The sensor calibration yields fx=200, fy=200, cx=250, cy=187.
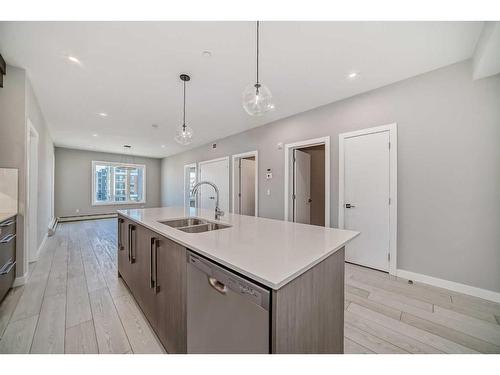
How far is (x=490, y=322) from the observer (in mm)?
1646

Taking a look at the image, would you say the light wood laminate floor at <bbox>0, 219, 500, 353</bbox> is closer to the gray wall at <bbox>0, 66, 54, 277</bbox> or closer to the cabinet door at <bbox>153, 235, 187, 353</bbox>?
the cabinet door at <bbox>153, 235, 187, 353</bbox>

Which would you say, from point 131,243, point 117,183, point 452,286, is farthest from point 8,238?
point 117,183

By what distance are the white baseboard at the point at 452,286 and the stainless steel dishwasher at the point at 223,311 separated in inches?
98.0

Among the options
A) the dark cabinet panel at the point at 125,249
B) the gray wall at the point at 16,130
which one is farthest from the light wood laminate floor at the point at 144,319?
the gray wall at the point at 16,130

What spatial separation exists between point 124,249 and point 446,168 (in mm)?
3678

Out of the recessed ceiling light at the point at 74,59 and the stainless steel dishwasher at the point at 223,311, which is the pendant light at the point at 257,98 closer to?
the stainless steel dishwasher at the point at 223,311

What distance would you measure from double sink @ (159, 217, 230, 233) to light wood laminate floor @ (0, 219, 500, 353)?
815 mm

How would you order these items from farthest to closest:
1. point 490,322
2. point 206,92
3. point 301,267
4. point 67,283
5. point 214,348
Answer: point 206,92 < point 67,283 < point 490,322 < point 214,348 < point 301,267

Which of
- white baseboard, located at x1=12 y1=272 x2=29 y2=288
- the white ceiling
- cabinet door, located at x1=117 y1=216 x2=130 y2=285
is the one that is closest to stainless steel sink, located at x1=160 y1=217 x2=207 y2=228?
cabinet door, located at x1=117 y1=216 x2=130 y2=285

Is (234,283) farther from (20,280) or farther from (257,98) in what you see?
(20,280)

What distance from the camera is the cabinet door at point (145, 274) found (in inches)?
60.0
